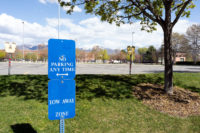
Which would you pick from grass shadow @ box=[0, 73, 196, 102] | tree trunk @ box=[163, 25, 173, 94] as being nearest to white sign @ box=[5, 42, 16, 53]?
grass shadow @ box=[0, 73, 196, 102]

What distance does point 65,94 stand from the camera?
95.2 inches

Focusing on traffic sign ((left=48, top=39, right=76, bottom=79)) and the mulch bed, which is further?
the mulch bed

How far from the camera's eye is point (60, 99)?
238cm

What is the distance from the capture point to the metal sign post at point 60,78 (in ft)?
7.59

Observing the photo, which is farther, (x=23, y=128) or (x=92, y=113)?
(x=92, y=113)

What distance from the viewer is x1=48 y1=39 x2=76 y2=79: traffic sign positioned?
2.31 meters

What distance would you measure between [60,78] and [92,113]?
3.08 m

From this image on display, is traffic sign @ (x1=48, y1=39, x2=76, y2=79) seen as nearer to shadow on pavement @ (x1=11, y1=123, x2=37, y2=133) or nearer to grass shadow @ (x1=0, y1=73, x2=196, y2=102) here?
shadow on pavement @ (x1=11, y1=123, x2=37, y2=133)

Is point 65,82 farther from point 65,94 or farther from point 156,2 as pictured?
point 156,2

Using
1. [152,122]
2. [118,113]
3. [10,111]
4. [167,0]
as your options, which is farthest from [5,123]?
[167,0]

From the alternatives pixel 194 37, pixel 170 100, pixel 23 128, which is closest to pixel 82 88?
pixel 23 128

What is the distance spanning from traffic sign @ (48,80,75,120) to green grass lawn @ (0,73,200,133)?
2.07m

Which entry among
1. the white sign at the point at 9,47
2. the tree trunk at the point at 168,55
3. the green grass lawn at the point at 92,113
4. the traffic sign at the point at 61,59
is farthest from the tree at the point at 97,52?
the traffic sign at the point at 61,59

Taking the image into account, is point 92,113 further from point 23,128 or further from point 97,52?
point 97,52
